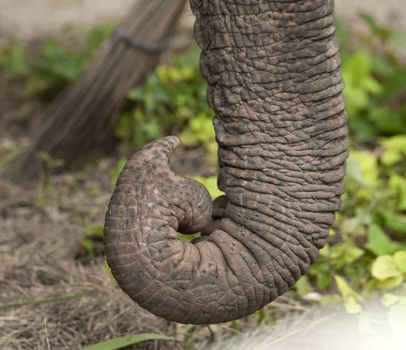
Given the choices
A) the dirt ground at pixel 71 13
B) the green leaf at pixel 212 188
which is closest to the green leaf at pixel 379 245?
the green leaf at pixel 212 188

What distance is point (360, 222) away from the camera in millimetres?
A: 2947

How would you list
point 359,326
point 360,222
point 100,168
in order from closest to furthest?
point 359,326, point 360,222, point 100,168

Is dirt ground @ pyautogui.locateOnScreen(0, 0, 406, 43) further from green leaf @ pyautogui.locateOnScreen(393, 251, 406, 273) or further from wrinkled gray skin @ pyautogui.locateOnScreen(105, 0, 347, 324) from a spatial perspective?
wrinkled gray skin @ pyautogui.locateOnScreen(105, 0, 347, 324)

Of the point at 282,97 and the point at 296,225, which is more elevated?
the point at 282,97

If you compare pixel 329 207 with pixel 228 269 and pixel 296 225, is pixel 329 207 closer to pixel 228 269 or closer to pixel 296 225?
pixel 296 225

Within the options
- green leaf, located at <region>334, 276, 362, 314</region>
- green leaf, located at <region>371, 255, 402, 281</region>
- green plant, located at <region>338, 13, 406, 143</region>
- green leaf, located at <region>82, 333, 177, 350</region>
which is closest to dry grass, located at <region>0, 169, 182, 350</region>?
green leaf, located at <region>82, 333, 177, 350</region>

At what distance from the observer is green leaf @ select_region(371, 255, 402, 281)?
7.88ft

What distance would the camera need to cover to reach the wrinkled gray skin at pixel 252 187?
1688 mm

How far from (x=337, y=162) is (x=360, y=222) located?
1.23 m

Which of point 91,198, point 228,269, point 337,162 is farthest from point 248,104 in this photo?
point 91,198

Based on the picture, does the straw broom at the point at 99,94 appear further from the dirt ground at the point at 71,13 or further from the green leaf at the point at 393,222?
the dirt ground at the point at 71,13

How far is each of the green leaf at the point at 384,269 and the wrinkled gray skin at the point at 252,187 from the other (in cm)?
68

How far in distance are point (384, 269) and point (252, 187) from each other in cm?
84

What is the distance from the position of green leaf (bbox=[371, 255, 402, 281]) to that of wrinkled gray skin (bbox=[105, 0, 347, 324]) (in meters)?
0.68
